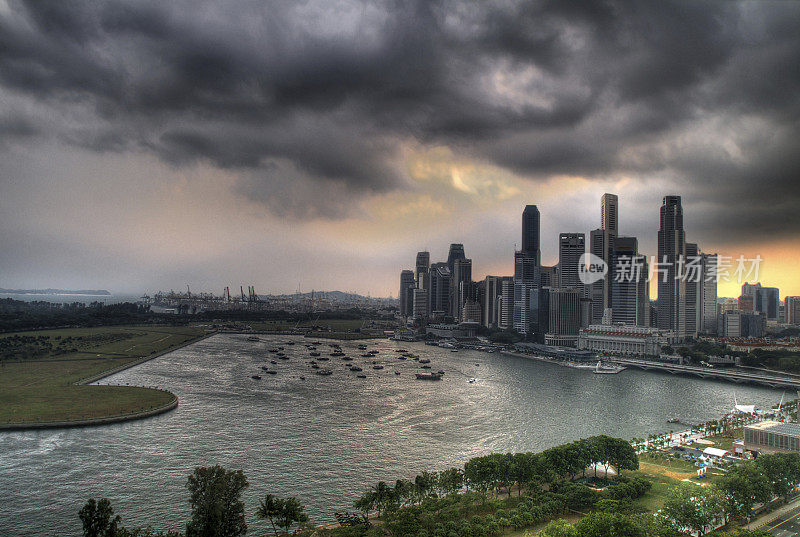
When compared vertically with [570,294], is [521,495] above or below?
below

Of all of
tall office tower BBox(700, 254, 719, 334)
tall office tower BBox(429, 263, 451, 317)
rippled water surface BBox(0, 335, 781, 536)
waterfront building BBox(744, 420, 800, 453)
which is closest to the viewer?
rippled water surface BBox(0, 335, 781, 536)

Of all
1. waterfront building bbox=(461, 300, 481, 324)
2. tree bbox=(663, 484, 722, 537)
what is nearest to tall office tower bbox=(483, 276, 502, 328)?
waterfront building bbox=(461, 300, 481, 324)

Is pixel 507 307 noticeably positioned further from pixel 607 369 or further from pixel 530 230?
pixel 607 369

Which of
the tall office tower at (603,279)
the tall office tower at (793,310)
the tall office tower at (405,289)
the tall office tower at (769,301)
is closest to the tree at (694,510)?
the tall office tower at (603,279)

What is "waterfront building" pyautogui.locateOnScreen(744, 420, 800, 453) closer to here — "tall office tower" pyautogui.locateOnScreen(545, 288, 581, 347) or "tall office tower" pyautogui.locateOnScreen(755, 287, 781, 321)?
"tall office tower" pyautogui.locateOnScreen(545, 288, 581, 347)

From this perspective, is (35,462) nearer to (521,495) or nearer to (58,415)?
(58,415)

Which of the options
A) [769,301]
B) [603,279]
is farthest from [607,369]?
[769,301]

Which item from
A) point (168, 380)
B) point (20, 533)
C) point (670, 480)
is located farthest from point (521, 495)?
point (168, 380)
